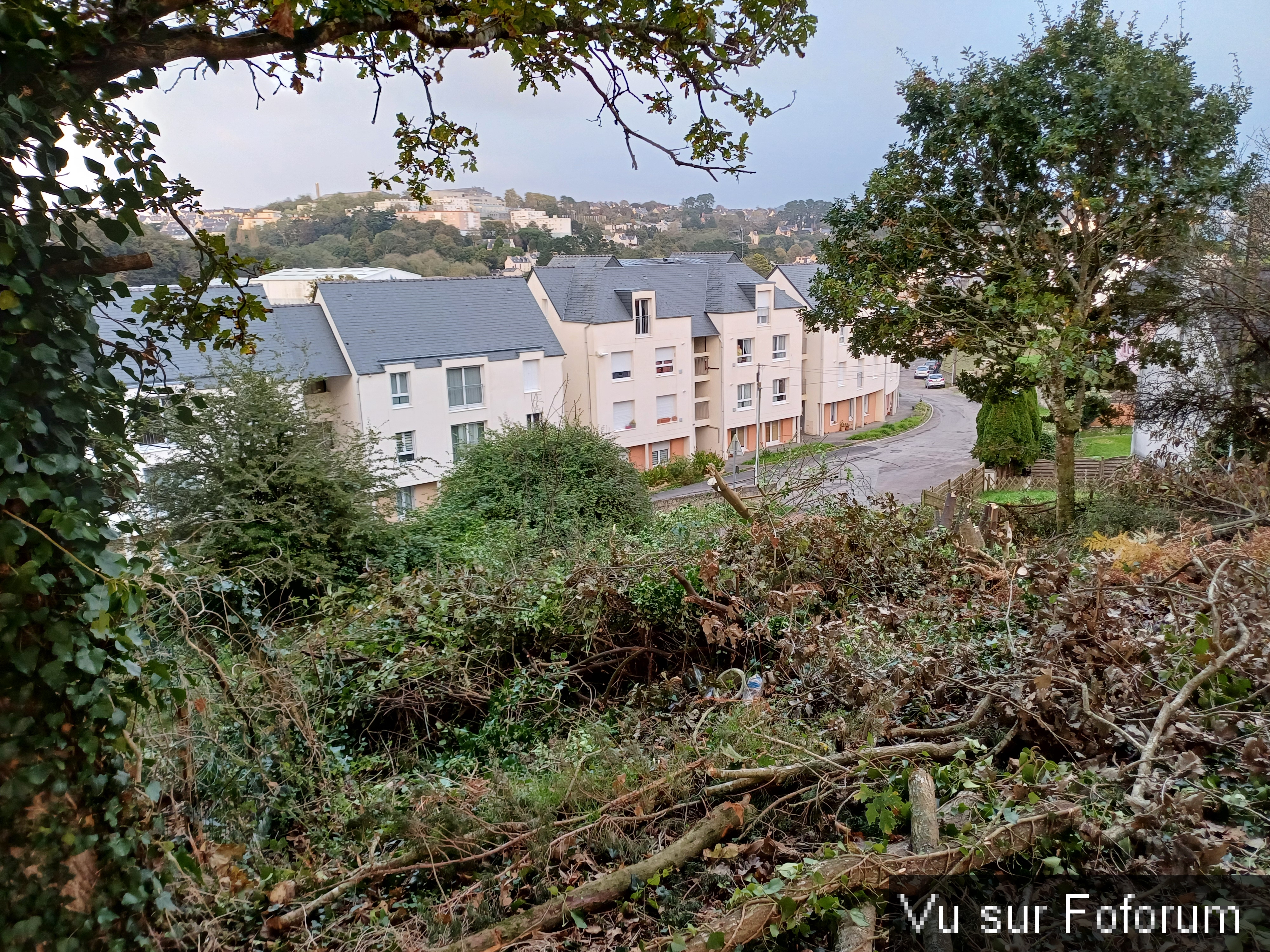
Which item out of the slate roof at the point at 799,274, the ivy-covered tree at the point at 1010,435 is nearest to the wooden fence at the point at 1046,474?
the ivy-covered tree at the point at 1010,435

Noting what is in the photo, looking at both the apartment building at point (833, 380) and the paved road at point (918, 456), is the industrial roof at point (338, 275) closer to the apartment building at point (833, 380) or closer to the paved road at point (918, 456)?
the paved road at point (918, 456)

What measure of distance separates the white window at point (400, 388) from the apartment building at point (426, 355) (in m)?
0.02

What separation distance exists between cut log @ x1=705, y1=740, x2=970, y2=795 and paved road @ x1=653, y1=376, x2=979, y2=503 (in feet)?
37.9

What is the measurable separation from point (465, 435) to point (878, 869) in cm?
1745

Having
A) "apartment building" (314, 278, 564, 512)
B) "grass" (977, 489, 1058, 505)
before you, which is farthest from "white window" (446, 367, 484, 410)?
"grass" (977, 489, 1058, 505)

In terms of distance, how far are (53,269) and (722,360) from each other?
27264mm

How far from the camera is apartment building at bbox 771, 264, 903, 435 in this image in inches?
1238

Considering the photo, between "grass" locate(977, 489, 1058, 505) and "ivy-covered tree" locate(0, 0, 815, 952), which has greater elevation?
"ivy-covered tree" locate(0, 0, 815, 952)

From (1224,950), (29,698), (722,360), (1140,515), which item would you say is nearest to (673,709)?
(1224,950)

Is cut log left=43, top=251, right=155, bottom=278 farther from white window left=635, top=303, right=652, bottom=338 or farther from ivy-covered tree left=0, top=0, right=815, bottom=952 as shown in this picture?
white window left=635, top=303, right=652, bottom=338

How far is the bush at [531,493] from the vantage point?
37.1 ft

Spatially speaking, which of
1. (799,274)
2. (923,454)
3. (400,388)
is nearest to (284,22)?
(400,388)

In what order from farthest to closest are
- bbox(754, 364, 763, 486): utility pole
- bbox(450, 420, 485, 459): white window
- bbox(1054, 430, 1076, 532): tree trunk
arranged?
bbox(754, 364, 763, 486): utility pole, bbox(450, 420, 485, 459): white window, bbox(1054, 430, 1076, 532): tree trunk

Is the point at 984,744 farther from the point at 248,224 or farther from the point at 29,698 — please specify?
the point at 248,224
